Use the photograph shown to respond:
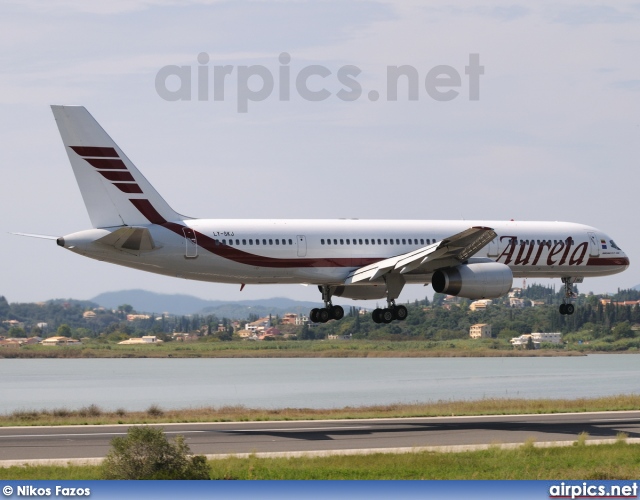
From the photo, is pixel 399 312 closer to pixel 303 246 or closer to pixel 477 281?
pixel 477 281

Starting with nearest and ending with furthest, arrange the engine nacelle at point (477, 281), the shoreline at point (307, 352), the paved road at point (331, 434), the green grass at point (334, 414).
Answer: the paved road at point (331, 434) < the engine nacelle at point (477, 281) < the green grass at point (334, 414) < the shoreline at point (307, 352)

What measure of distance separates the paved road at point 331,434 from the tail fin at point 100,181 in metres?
8.66

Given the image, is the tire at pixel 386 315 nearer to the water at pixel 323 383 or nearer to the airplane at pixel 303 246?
the airplane at pixel 303 246

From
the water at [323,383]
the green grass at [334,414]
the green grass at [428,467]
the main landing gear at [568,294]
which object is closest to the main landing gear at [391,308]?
the green grass at [334,414]

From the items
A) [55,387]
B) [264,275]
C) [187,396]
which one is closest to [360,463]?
[264,275]

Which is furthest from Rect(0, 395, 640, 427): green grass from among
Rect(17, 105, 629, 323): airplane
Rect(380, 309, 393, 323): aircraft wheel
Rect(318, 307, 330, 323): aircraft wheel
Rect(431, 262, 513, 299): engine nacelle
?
Rect(431, 262, 513, 299): engine nacelle

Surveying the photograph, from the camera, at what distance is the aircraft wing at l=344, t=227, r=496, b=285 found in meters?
49.8

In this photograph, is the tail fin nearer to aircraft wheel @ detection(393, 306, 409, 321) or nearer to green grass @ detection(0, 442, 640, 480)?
aircraft wheel @ detection(393, 306, 409, 321)

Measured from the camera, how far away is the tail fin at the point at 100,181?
→ 48500mm

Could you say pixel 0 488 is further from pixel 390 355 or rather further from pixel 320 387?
pixel 390 355

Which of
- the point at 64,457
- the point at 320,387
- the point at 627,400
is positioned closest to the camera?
the point at 64,457

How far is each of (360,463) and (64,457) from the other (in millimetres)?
8873

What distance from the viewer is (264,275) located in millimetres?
50156

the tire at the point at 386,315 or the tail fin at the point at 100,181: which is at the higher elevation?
the tail fin at the point at 100,181
